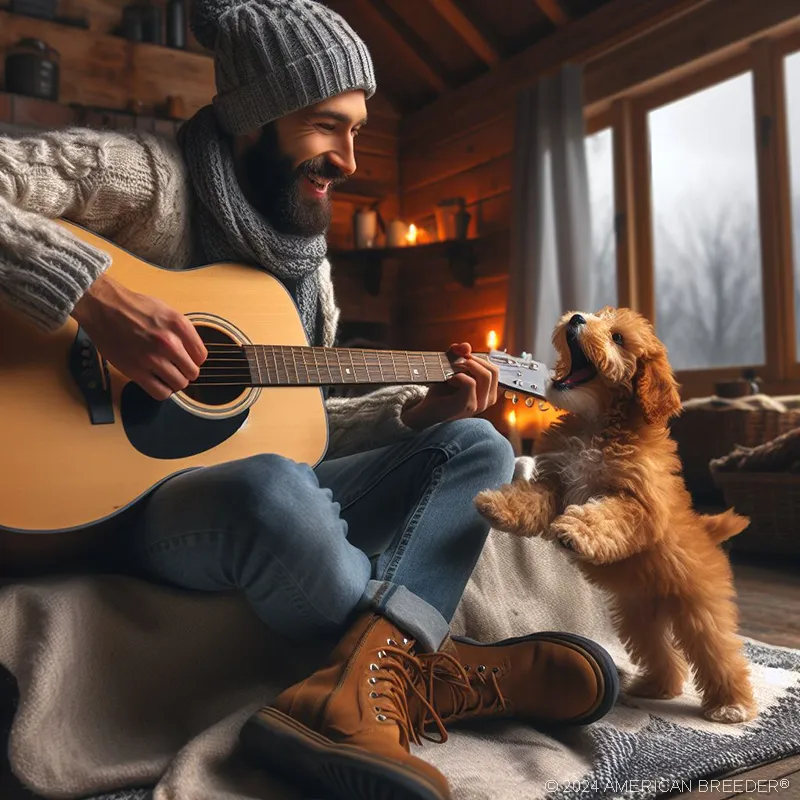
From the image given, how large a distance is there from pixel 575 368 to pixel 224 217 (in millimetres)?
565

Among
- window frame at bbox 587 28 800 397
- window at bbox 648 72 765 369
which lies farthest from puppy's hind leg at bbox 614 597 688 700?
window at bbox 648 72 765 369

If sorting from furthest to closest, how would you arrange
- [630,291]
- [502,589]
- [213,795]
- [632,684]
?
[630,291] < [502,589] < [632,684] < [213,795]

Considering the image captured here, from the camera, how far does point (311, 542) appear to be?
0.89m

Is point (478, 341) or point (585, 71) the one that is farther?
point (478, 341)

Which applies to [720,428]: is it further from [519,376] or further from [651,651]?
[651,651]

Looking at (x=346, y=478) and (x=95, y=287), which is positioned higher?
(x=95, y=287)

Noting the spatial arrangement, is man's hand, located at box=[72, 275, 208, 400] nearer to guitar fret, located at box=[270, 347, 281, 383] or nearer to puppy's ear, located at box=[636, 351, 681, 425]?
guitar fret, located at box=[270, 347, 281, 383]

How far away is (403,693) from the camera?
0.91 m

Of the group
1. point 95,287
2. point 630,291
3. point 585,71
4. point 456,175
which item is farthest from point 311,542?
point 456,175

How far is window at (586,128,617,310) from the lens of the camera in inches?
148

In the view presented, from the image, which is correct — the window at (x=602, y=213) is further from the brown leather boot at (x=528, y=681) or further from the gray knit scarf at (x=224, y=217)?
the brown leather boot at (x=528, y=681)

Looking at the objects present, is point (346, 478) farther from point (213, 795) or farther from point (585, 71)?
point (585, 71)

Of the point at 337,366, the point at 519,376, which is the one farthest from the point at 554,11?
the point at 337,366

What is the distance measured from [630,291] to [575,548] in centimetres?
292
